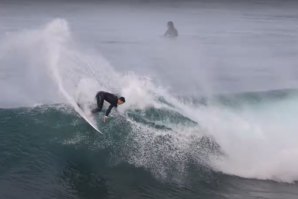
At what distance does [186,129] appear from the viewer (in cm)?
2019

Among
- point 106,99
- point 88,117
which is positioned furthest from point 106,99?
point 88,117

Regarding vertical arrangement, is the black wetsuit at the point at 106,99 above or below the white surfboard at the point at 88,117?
above

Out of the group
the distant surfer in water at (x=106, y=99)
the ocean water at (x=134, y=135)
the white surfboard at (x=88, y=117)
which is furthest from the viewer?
the white surfboard at (x=88, y=117)

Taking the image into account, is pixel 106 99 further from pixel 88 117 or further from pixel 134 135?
pixel 134 135

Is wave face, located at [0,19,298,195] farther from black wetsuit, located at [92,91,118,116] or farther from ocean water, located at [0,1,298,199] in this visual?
black wetsuit, located at [92,91,118,116]

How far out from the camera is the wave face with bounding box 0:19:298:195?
58.7 ft

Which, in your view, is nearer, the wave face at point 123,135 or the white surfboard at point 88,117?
the wave face at point 123,135

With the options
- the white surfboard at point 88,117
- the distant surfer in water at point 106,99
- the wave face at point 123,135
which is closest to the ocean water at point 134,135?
the wave face at point 123,135

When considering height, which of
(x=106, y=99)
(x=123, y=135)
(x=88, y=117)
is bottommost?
(x=123, y=135)

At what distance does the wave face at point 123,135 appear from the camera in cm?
1791

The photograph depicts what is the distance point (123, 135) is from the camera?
1975 cm

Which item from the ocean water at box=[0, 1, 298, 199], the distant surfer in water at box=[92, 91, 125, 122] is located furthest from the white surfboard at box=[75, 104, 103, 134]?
the distant surfer in water at box=[92, 91, 125, 122]

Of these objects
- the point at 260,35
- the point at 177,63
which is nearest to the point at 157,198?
the point at 177,63

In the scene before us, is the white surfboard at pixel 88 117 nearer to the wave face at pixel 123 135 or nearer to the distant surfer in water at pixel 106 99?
the wave face at pixel 123 135
